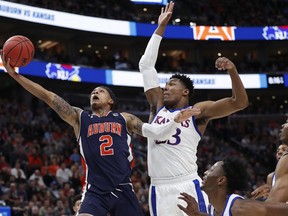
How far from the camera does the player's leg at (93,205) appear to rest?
18.1 feet

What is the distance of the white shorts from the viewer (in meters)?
5.51

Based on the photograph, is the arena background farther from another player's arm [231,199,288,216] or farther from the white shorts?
another player's arm [231,199,288,216]

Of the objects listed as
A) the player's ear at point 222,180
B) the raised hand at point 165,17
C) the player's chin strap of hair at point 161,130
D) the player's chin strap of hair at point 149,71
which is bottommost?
the player's ear at point 222,180

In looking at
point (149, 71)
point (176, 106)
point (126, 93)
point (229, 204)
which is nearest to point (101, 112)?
point (149, 71)

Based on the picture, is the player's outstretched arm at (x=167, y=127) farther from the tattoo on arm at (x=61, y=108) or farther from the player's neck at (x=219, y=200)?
the player's neck at (x=219, y=200)

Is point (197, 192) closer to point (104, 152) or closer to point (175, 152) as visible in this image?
point (175, 152)

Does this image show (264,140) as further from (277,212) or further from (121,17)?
(277,212)

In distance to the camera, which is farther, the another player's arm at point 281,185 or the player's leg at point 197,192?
the player's leg at point 197,192

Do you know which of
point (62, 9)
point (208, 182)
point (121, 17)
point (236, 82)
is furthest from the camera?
point (121, 17)

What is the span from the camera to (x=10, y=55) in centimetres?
610

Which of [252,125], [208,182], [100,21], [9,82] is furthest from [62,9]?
[208,182]

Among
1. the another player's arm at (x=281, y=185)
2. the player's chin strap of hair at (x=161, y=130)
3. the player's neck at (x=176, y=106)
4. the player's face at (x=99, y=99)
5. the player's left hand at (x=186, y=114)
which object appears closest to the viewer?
the another player's arm at (x=281, y=185)

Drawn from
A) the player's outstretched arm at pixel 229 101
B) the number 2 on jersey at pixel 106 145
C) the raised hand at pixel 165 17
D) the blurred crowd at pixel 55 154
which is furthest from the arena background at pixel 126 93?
the player's outstretched arm at pixel 229 101

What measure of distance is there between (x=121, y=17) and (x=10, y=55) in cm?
2072
